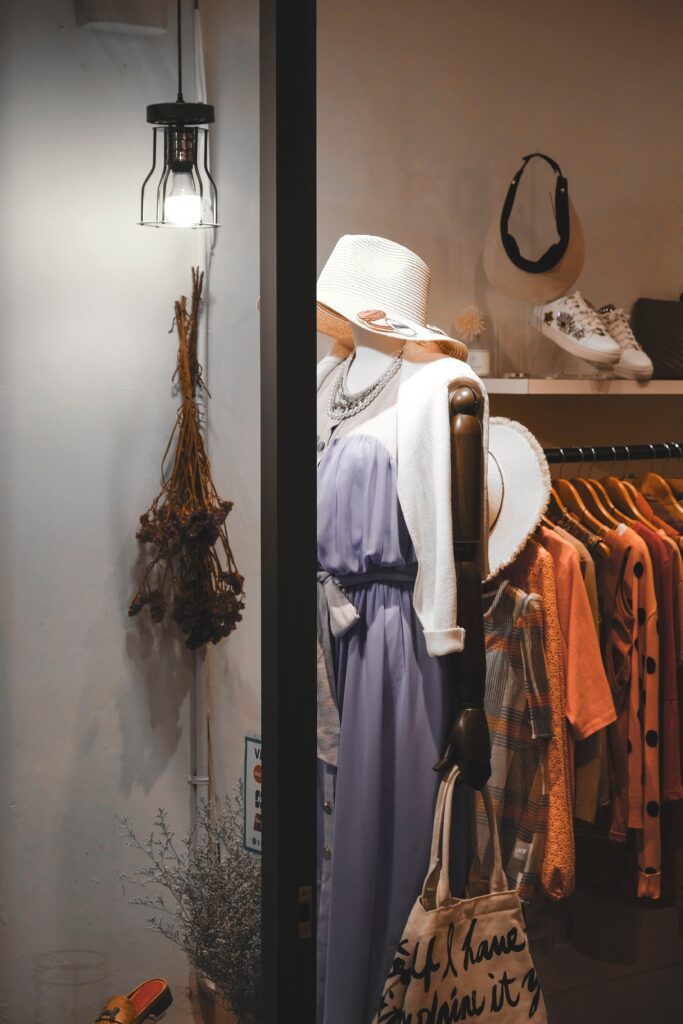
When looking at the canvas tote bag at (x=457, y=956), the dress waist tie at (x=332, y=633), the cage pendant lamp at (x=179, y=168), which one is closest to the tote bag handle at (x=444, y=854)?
the canvas tote bag at (x=457, y=956)

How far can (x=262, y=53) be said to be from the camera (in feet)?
2.84

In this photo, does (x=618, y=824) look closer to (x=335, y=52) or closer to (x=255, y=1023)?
(x=255, y=1023)

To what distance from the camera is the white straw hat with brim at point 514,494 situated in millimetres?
1908

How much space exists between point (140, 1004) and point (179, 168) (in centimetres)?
69

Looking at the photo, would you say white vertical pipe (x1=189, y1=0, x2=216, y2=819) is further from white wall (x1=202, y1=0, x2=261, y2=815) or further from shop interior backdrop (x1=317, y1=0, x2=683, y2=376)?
shop interior backdrop (x1=317, y1=0, x2=683, y2=376)

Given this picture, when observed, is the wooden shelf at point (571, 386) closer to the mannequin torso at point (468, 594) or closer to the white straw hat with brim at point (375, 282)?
the white straw hat with brim at point (375, 282)

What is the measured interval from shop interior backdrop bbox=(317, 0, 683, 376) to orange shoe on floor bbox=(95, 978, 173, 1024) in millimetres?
1872

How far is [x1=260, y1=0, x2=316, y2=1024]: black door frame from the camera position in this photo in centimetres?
86

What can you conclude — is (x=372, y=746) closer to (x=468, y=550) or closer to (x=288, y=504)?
(x=468, y=550)

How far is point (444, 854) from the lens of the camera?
57.5 inches

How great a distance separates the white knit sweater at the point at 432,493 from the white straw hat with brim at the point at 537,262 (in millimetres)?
927

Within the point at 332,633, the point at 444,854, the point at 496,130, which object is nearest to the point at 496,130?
the point at 496,130

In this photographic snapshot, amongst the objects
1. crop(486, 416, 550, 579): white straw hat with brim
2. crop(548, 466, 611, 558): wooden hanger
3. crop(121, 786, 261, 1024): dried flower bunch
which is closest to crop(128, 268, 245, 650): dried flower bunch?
crop(121, 786, 261, 1024): dried flower bunch

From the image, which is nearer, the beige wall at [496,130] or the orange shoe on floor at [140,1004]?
the orange shoe on floor at [140,1004]
